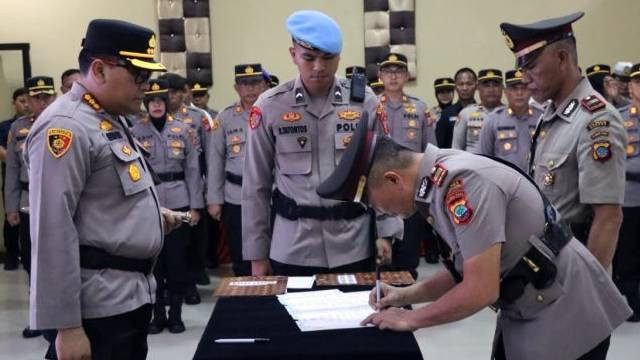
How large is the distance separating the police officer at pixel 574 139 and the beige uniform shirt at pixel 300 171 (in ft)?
2.01

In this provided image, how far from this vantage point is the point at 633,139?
4.71 m

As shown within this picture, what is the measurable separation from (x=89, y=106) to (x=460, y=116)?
4499 mm

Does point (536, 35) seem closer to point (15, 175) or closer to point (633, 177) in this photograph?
point (633, 177)

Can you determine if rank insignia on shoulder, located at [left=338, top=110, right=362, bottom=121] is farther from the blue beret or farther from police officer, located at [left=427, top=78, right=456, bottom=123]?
police officer, located at [left=427, top=78, right=456, bottom=123]

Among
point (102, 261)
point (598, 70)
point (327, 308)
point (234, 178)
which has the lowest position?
point (234, 178)

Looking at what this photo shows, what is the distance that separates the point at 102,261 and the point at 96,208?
156mm

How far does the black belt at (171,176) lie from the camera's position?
15.7ft

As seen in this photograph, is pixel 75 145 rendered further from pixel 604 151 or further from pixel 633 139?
pixel 633 139

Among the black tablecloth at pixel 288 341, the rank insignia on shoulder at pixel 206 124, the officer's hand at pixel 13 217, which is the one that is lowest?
the officer's hand at pixel 13 217

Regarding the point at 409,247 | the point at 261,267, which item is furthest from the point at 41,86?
the point at 261,267

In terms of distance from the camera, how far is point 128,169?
207cm

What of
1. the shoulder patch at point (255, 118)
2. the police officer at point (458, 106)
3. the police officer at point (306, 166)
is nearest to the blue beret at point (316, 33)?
the police officer at point (306, 166)

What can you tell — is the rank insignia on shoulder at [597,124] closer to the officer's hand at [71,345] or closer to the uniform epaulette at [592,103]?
the uniform epaulette at [592,103]

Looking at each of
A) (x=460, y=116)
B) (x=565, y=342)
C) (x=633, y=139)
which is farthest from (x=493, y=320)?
(x=565, y=342)
